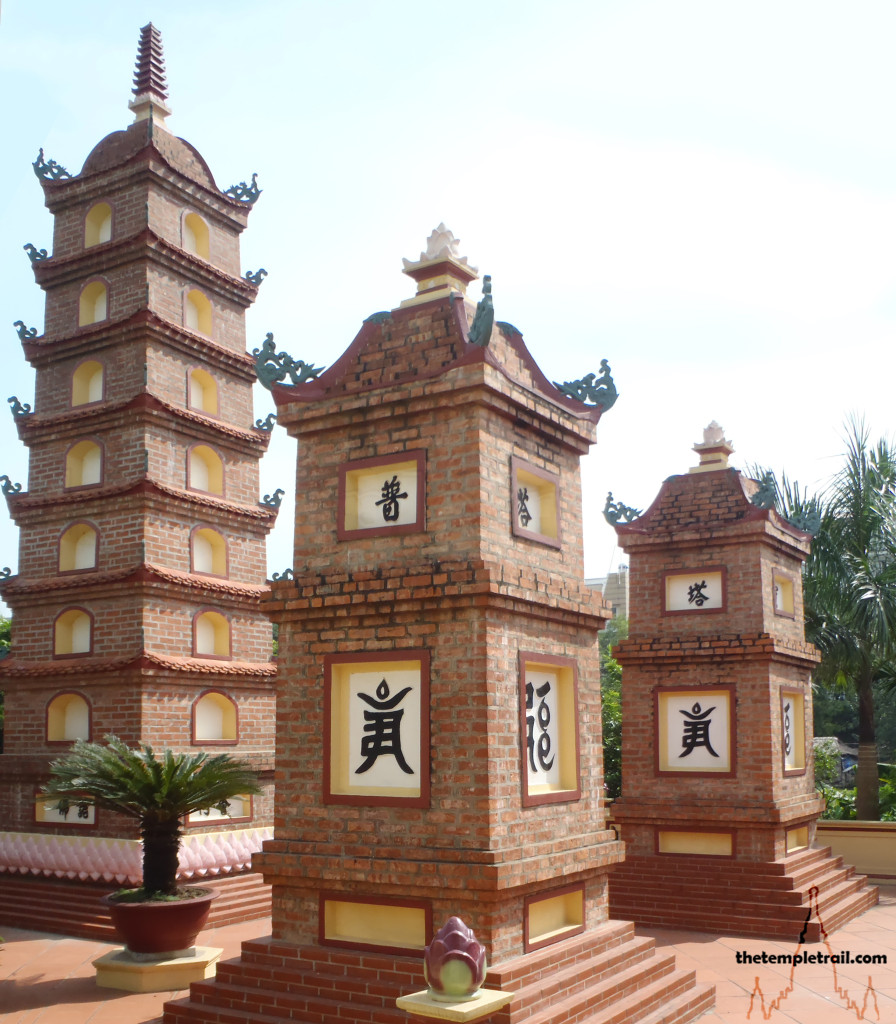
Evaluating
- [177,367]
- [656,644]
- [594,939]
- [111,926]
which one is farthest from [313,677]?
[177,367]

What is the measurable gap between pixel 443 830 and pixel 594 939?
6.39 ft

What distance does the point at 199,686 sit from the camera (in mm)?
15367

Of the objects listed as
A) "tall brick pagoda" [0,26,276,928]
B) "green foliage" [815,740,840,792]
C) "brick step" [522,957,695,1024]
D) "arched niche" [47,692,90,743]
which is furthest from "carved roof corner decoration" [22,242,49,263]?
"green foliage" [815,740,840,792]

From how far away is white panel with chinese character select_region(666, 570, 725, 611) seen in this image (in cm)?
1487

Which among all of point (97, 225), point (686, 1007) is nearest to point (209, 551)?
point (97, 225)

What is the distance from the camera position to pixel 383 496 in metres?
8.77

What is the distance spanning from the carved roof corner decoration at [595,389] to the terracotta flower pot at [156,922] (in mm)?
6437

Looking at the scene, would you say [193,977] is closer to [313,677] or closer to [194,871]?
[194,871]

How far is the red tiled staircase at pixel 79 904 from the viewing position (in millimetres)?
13180

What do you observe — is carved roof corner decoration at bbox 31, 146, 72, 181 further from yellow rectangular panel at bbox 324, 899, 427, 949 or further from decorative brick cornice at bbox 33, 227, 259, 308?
yellow rectangular panel at bbox 324, 899, 427, 949

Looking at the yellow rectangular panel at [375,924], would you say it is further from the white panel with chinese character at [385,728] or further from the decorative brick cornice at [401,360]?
the decorative brick cornice at [401,360]

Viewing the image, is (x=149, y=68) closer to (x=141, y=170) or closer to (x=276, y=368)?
(x=141, y=170)

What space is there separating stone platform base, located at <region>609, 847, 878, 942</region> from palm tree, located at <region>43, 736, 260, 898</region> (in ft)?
18.4

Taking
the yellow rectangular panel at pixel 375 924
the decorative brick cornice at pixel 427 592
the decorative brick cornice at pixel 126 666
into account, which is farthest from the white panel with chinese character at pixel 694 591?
the yellow rectangular panel at pixel 375 924
